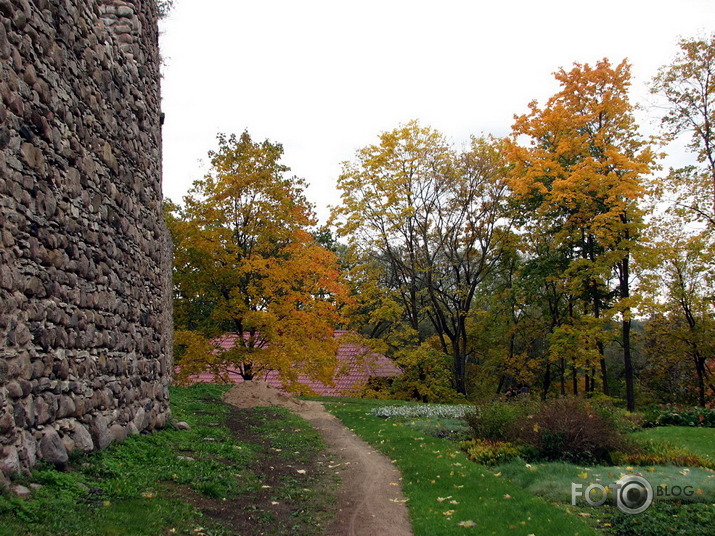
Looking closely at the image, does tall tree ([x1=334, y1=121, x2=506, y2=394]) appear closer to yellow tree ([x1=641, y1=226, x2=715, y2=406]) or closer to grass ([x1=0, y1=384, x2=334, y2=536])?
yellow tree ([x1=641, y1=226, x2=715, y2=406])

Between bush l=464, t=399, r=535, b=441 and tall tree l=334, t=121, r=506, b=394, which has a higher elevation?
tall tree l=334, t=121, r=506, b=394

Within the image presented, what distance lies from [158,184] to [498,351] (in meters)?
23.3

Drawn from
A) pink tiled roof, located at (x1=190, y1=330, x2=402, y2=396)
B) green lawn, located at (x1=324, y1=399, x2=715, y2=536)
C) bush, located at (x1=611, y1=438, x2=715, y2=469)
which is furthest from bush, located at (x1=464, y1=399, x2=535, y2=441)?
pink tiled roof, located at (x1=190, y1=330, x2=402, y2=396)

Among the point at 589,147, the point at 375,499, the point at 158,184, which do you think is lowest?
the point at 375,499

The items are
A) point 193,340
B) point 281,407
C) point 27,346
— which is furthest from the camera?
point 193,340

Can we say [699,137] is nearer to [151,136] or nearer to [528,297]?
[528,297]

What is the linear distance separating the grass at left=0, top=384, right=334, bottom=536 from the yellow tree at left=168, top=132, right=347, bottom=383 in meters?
9.03

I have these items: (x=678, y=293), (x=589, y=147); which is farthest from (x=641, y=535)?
(x=678, y=293)

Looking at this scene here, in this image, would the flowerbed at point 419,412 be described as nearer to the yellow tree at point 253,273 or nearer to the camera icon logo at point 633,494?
the yellow tree at point 253,273

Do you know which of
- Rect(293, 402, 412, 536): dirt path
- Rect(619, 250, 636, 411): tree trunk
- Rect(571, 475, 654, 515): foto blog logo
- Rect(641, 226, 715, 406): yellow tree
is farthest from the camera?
Rect(641, 226, 715, 406): yellow tree

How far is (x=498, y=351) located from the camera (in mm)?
29953

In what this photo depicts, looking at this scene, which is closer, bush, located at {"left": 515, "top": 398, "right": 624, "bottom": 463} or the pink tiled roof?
bush, located at {"left": 515, "top": 398, "right": 624, "bottom": 463}

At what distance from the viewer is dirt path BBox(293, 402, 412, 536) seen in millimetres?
6520

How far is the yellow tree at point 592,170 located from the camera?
781 inches
